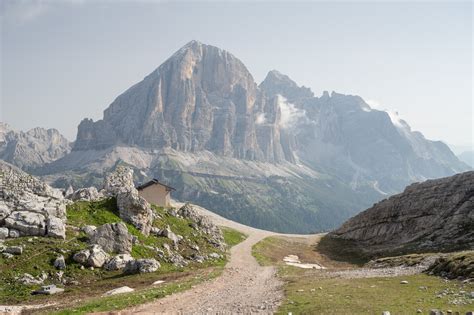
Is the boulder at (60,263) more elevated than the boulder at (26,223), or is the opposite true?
the boulder at (26,223)

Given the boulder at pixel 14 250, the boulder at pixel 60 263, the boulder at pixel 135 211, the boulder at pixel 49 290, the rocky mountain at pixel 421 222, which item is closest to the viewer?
the boulder at pixel 49 290

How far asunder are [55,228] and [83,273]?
884cm

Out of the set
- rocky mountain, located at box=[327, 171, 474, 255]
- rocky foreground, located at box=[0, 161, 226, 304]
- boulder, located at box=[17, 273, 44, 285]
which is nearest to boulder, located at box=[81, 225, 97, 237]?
rocky foreground, located at box=[0, 161, 226, 304]

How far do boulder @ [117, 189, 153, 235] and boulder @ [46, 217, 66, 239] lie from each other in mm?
14321

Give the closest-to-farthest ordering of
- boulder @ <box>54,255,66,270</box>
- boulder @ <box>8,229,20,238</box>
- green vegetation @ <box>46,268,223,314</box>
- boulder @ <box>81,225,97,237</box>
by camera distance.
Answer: green vegetation @ <box>46,268,223,314</box>, boulder @ <box>54,255,66,270</box>, boulder @ <box>8,229,20,238</box>, boulder @ <box>81,225,97,237</box>

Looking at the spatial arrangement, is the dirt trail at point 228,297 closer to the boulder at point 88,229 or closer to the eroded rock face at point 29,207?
the boulder at point 88,229

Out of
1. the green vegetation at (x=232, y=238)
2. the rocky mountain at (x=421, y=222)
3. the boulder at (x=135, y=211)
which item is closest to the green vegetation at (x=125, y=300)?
the boulder at (x=135, y=211)

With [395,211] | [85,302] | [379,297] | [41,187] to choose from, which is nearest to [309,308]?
[379,297]

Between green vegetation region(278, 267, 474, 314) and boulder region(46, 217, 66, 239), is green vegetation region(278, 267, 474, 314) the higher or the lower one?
the lower one

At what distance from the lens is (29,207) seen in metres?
53.3

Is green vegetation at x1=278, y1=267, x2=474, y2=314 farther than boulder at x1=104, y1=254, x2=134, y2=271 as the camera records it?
No

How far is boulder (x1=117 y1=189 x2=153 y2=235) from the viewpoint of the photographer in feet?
215

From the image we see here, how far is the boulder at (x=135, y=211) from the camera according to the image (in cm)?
6544

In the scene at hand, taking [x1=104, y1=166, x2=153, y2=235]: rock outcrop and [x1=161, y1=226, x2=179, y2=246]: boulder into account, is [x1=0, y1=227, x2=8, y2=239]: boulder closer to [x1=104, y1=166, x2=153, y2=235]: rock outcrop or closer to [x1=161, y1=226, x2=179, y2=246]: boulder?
[x1=104, y1=166, x2=153, y2=235]: rock outcrop
